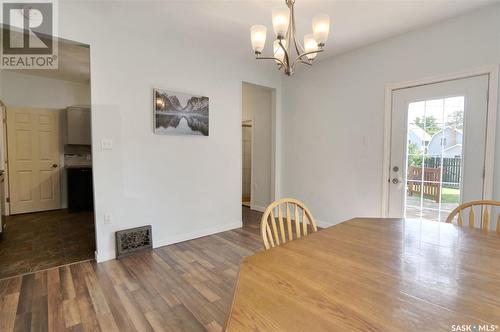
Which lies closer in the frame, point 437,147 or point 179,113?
point 437,147

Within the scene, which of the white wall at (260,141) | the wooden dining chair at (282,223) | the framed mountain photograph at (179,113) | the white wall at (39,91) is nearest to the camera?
the wooden dining chair at (282,223)

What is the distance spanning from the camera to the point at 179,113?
305cm

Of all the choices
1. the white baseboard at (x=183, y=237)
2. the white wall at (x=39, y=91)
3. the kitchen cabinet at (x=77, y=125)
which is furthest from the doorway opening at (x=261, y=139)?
the white wall at (x=39, y=91)

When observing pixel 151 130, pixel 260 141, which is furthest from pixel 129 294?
pixel 260 141

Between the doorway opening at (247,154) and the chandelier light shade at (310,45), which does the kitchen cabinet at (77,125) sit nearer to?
the doorway opening at (247,154)

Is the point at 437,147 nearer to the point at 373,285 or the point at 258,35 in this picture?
the point at 258,35

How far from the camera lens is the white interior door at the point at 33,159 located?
4.42 metres

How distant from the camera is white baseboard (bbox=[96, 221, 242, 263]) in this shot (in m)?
2.59

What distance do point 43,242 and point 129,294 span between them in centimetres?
196

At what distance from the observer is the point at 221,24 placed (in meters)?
2.59

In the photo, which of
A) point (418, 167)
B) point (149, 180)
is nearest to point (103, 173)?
point (149, 180)

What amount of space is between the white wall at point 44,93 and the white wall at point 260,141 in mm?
3481

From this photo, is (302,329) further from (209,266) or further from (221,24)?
(221,24)

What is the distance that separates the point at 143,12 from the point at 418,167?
10.9ft
